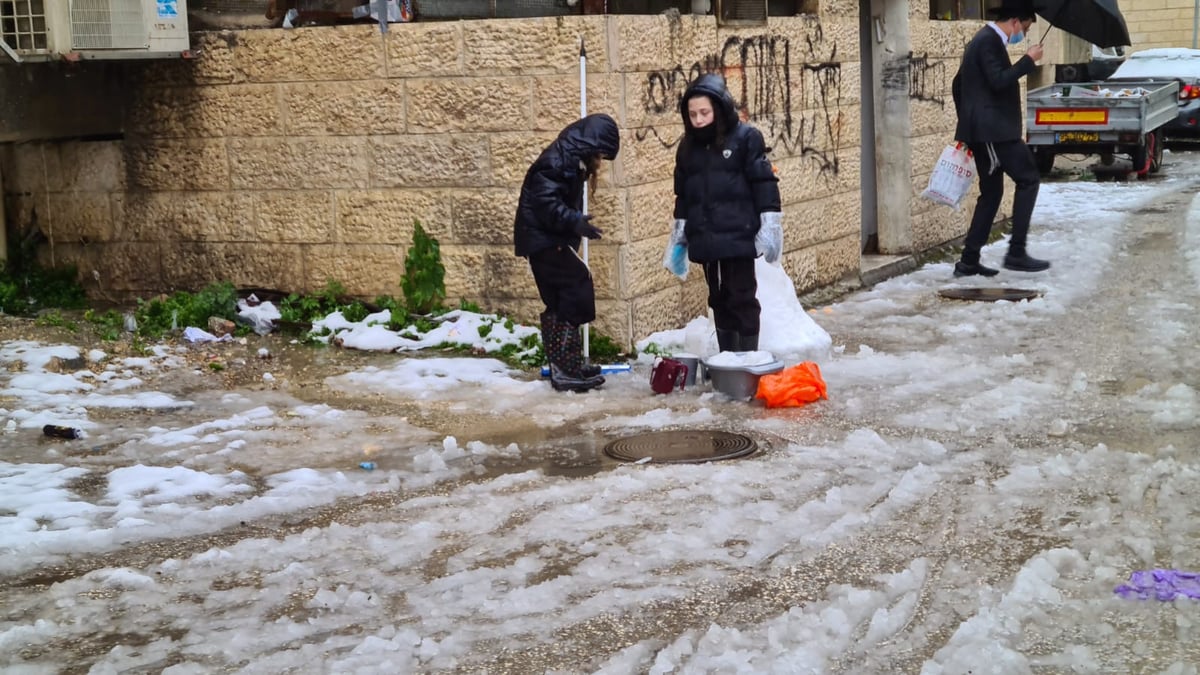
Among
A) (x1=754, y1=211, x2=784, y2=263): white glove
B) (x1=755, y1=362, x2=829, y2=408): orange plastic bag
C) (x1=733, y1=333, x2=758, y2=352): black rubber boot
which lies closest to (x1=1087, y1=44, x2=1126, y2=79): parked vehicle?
(x1=733, y1=333, x2=758, y2=352): black rubber boot

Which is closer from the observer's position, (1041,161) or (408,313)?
(408,313)

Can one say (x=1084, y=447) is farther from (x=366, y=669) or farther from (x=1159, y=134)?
(x=1159, y=134)

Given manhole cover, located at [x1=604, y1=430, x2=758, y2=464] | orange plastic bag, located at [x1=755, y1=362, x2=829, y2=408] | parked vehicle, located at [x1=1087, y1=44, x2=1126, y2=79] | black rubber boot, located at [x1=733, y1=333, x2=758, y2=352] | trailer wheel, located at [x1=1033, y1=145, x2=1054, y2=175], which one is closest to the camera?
manhole cover, located at [x1=604, y1=430, x2=758, y2=464]

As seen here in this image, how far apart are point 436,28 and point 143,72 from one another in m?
2.35

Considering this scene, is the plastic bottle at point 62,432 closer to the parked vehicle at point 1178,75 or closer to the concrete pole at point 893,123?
the concrete pole at point 893,123

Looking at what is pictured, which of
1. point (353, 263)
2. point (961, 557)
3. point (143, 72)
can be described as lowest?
point (961, 557)

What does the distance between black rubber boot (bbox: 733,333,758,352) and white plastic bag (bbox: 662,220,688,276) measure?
1.73 ft

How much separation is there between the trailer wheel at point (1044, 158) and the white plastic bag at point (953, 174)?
929 centimetres

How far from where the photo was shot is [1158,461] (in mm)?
6234

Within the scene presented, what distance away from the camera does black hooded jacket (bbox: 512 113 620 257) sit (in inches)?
309

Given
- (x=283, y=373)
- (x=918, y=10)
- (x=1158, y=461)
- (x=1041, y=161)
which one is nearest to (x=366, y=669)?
(x=1158, y=461)

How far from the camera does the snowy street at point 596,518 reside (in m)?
4.43

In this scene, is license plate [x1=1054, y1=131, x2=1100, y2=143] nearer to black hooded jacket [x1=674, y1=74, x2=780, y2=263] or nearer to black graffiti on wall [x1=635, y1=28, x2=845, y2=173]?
black graffiti on wall [x1=635, y1=28, x2=845, y2=173]

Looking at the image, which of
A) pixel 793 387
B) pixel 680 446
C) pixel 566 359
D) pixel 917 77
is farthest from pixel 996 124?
pixel 680 446
